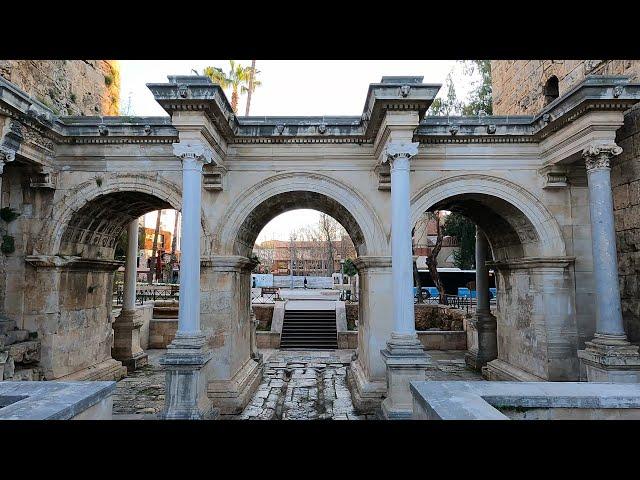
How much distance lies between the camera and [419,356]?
7090 mm

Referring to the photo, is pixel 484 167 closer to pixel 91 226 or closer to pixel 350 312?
pixel 91 226

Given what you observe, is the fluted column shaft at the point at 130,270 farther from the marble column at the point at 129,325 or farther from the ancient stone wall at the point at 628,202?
the ancient stone wall at the point at 628,202

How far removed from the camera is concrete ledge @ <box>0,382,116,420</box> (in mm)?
3178

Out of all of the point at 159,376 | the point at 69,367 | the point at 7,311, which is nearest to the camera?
the point at 7,311

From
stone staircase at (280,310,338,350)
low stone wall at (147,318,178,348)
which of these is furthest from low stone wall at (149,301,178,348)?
stone staircase at (280,310,338,350)

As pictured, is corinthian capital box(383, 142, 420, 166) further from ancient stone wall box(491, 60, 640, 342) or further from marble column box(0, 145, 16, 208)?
marble column box(0, 145, 16, 208)

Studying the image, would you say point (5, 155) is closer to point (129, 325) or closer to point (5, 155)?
point (5, 155)

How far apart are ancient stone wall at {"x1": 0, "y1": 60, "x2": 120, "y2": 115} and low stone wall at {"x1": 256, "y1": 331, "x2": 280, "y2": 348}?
30.1 ft

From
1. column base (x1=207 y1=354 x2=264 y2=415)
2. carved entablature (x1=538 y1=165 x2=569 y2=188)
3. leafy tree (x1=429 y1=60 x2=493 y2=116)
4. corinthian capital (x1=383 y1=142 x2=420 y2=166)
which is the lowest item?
column base (x1=207 y1=354 x2=264 y2=415)

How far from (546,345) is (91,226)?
408 inches

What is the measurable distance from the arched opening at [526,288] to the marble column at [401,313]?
1.40m
